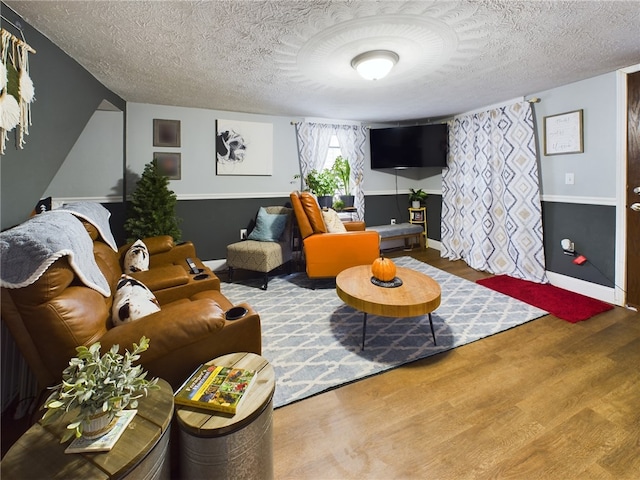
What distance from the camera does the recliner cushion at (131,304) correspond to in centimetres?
142

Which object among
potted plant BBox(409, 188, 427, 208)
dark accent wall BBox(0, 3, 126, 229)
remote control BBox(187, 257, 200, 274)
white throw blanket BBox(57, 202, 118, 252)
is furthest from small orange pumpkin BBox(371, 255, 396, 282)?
potted plant BBox(409, 188, 427, 208)

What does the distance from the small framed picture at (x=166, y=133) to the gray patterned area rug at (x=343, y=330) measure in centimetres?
202

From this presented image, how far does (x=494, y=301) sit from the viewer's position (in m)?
2.96

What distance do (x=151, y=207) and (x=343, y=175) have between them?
261 centimetres

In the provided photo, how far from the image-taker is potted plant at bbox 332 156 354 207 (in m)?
4.54

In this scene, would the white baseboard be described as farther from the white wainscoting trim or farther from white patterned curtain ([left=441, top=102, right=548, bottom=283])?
the white wainscoting trim

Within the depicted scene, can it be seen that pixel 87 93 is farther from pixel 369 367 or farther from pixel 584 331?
pixel 584 331

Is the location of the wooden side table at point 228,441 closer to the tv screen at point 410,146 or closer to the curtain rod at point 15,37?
the curtain rod at point 15,37

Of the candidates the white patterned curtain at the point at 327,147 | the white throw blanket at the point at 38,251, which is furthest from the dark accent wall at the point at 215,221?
the white throw blanket at the point at 38,251

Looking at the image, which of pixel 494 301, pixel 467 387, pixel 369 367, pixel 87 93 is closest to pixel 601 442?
pixel 467 387

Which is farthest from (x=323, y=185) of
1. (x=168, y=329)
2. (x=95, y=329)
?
(x=95, y=329)

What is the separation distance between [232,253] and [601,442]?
10.9ft

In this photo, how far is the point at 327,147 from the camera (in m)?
4.61

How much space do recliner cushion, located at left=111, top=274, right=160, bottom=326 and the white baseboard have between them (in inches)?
154
